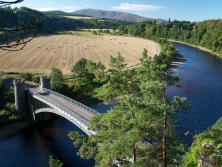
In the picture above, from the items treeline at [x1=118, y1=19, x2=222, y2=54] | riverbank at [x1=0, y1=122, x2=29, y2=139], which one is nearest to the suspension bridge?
riverbank at [x1=0, y1=122, x2=29, y2=139]

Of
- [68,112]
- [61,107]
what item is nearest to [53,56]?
[61,107]

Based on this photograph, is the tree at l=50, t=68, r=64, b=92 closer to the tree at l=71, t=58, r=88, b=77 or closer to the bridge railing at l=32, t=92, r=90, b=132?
the bridge railing at l=32, t=92, r=90, b=132

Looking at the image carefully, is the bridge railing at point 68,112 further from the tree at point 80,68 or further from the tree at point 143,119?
the tree at point 80,68

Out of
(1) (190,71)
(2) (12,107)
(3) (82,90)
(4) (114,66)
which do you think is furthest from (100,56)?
(4) (114,66)

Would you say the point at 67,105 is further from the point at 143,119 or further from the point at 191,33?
the point at 191,33

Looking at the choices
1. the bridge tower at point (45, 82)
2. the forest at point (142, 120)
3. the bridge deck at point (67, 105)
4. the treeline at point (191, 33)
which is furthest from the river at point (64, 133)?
the treeline at point (191, 33)

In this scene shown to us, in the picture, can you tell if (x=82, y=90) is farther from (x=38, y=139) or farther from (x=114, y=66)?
(x=114, y=66)
